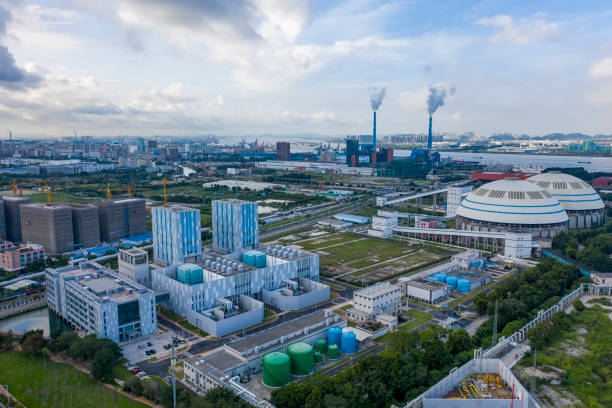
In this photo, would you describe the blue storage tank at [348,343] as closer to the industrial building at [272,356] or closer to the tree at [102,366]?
the industrial building at [272,356]

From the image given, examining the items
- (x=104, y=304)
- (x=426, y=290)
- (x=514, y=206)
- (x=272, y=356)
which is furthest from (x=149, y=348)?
(x=514, y=206)

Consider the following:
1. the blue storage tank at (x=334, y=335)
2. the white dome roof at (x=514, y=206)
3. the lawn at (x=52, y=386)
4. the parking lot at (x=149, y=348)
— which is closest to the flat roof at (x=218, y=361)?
the lawn at (x=52, y=386)

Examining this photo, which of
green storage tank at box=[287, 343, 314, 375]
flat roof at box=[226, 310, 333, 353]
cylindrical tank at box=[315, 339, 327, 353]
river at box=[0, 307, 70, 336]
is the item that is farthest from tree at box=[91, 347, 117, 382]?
cylindrical tank at box=[315, 339, 327, 353]

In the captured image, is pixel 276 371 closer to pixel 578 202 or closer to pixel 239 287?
pixel 239 287

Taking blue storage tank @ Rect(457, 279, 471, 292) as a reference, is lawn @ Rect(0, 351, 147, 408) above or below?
below

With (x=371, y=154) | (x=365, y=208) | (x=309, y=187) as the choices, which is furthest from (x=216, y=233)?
(x=371, y=154)

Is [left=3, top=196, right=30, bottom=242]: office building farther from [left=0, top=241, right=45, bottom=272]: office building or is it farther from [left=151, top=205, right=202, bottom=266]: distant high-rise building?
[left=151, top=205, right=202, bottom=266]: distant high-rise building

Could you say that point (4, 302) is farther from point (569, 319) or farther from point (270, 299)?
point (569, 319)
